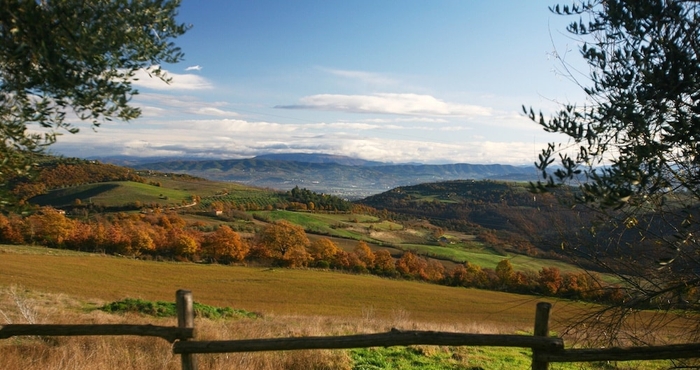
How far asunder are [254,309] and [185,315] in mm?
26143

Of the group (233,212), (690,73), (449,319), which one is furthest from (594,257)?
(233,212)

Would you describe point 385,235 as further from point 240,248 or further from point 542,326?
point 542,326

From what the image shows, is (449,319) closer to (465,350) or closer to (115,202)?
(465,350)

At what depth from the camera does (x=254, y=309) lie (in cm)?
2989

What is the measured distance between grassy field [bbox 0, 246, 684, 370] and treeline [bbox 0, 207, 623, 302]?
500 centimetres

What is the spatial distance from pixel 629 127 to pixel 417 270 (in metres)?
58.0

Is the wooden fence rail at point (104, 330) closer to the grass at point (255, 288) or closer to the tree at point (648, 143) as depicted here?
the tree at point (648, 143)

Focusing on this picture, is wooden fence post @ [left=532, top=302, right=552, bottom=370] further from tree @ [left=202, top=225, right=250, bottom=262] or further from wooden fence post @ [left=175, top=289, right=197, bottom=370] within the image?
tree @ [left=202, top=225, right=250, bottom=262]

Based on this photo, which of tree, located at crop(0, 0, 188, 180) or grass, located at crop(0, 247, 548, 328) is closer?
tree, located at crop(0, 0, 188, 180)

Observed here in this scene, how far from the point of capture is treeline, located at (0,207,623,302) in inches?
2103

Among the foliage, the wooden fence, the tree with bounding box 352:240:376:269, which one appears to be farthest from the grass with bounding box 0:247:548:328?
the foliage

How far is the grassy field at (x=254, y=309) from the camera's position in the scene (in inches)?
285

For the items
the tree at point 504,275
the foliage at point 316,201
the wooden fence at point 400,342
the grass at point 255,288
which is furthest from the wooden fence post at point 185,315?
the foliage at point 316,201

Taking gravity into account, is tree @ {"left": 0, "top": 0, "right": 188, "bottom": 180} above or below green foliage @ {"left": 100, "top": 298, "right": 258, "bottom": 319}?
above
